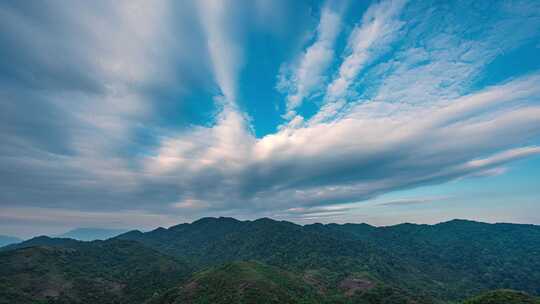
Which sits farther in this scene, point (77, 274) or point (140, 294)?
point (77, 274)

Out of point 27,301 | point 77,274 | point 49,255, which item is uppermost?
point 49,255

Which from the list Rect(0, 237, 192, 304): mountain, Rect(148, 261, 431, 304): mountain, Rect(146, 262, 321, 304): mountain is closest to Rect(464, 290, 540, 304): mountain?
Rect(148, 261, 431, 304): mountain

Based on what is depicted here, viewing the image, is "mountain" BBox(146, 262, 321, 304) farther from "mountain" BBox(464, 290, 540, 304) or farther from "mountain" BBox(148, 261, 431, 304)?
"mountain" BBox(464, 290, 540, 304)

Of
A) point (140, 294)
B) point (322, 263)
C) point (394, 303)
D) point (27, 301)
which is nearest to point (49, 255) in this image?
point (27, 301)

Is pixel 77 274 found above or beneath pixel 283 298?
above

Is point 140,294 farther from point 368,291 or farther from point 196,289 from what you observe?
point 368,291
